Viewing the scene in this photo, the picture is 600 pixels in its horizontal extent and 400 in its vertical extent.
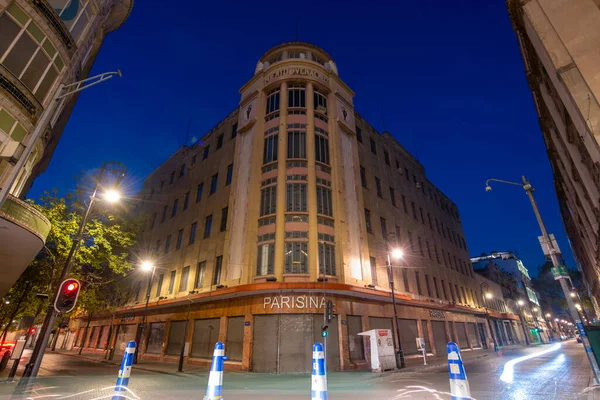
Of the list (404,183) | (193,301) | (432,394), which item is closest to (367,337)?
(432,394)

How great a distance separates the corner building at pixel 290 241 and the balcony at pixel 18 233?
10277 mm

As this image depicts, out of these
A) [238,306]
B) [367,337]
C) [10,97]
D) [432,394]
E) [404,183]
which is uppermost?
[404,183]

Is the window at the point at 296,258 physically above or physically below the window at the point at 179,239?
below

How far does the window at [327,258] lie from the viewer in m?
19.0

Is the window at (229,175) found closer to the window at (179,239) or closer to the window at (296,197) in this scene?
the window at (296,197)

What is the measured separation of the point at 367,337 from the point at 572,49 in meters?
17.1

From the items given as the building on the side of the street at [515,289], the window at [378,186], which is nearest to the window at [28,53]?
the window at [378,186]

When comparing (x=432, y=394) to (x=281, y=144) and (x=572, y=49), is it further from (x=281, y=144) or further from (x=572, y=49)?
(x=281, y=144)

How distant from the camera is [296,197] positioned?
2073 centimetres

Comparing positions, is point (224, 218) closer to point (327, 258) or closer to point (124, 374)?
point (327, 258)

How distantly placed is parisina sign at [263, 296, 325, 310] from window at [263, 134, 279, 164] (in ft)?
34.2

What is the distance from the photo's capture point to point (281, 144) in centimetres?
2228

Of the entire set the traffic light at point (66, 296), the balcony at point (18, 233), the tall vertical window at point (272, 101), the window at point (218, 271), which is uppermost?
the tall vertical window at point (272, 101)

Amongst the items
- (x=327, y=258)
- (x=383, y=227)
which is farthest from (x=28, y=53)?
(x=383, y=227)
